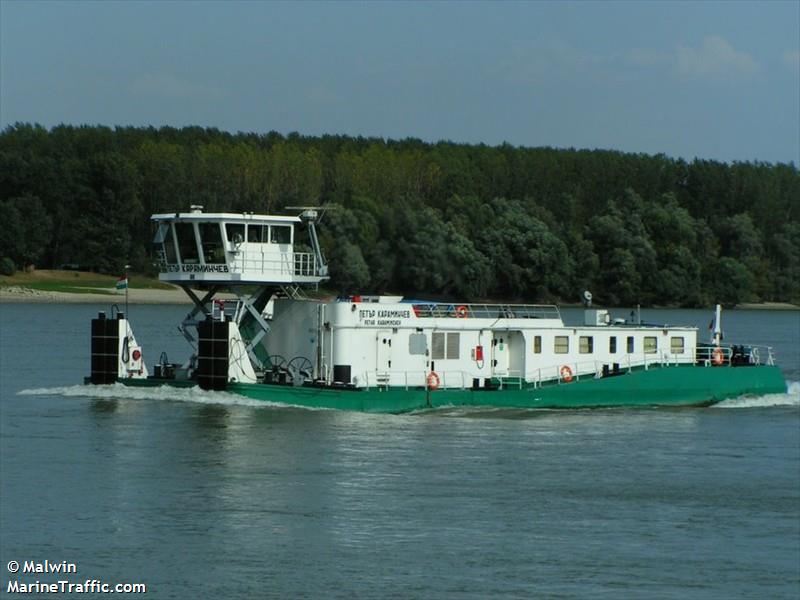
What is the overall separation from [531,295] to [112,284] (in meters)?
31.4

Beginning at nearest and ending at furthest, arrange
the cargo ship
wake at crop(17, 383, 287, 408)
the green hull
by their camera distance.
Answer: wake at crop(17, 383, 287, 408) < the green hull < the cargo ship

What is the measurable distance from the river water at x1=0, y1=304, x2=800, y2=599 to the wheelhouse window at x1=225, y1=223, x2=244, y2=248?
4.24 meters

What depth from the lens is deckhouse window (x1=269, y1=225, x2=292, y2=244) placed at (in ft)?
136

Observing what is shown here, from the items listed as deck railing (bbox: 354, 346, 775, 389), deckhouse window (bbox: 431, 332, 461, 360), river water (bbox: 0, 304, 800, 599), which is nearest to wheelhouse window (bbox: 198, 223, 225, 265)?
river water (bbox: 0, 304, 800, 599)

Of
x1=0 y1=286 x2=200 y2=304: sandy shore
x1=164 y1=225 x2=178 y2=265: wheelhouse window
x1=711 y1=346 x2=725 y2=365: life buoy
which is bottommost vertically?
x1=711 y1=346 x2=725 y2=365: life buoy

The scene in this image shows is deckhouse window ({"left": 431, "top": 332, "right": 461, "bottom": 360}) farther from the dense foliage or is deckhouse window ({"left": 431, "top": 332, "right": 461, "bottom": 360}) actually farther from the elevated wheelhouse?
the dense foliage

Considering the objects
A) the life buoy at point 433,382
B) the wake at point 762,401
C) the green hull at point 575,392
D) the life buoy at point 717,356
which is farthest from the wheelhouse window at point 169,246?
the life buoy at point 717,356

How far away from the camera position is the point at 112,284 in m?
112

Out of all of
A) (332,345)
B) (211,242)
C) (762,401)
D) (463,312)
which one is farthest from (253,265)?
(762,401)

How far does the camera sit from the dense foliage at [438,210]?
325 ft

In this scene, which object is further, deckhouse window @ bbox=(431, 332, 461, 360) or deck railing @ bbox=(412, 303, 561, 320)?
deck railing @ bbox=(412, 303, 561, 320)

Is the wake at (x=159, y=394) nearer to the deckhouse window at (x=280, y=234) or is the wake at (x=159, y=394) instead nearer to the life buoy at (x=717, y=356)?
the deckhouse window at (x=280, y=234)

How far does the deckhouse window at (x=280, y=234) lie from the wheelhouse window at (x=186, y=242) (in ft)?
6.93

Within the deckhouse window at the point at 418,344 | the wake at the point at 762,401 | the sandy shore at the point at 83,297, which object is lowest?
the wake at the point at 762,401
